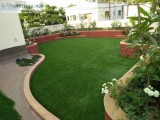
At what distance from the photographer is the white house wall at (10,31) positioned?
9396 mm

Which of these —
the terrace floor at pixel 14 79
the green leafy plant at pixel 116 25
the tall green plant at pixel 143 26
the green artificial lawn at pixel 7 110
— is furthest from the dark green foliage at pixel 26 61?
the green leafy plant at pixel 116 25

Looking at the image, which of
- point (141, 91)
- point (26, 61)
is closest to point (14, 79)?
point (26, 61)

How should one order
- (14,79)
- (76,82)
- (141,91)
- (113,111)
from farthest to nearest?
(14,79), (76,82), (141,91), (113,111)

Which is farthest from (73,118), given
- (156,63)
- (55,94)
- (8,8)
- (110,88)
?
(8,8)

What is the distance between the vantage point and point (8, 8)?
9.60m

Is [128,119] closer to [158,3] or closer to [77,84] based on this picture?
Result: [158,3]

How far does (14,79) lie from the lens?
22.4ft

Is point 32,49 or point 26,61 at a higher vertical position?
point 32,49

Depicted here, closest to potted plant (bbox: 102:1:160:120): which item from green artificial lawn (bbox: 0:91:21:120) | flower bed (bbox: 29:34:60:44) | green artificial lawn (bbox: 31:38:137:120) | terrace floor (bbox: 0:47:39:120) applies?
green artificial lawn (bbox: 31:38:137:120)

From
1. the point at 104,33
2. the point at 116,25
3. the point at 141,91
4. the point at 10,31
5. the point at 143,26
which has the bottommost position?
the point at 104,33

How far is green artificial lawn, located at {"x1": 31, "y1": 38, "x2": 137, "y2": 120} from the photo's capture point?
14.2 feet

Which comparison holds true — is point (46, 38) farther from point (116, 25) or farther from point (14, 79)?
point (14, 79)

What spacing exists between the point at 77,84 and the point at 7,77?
315cm

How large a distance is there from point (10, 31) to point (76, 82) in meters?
5.84
